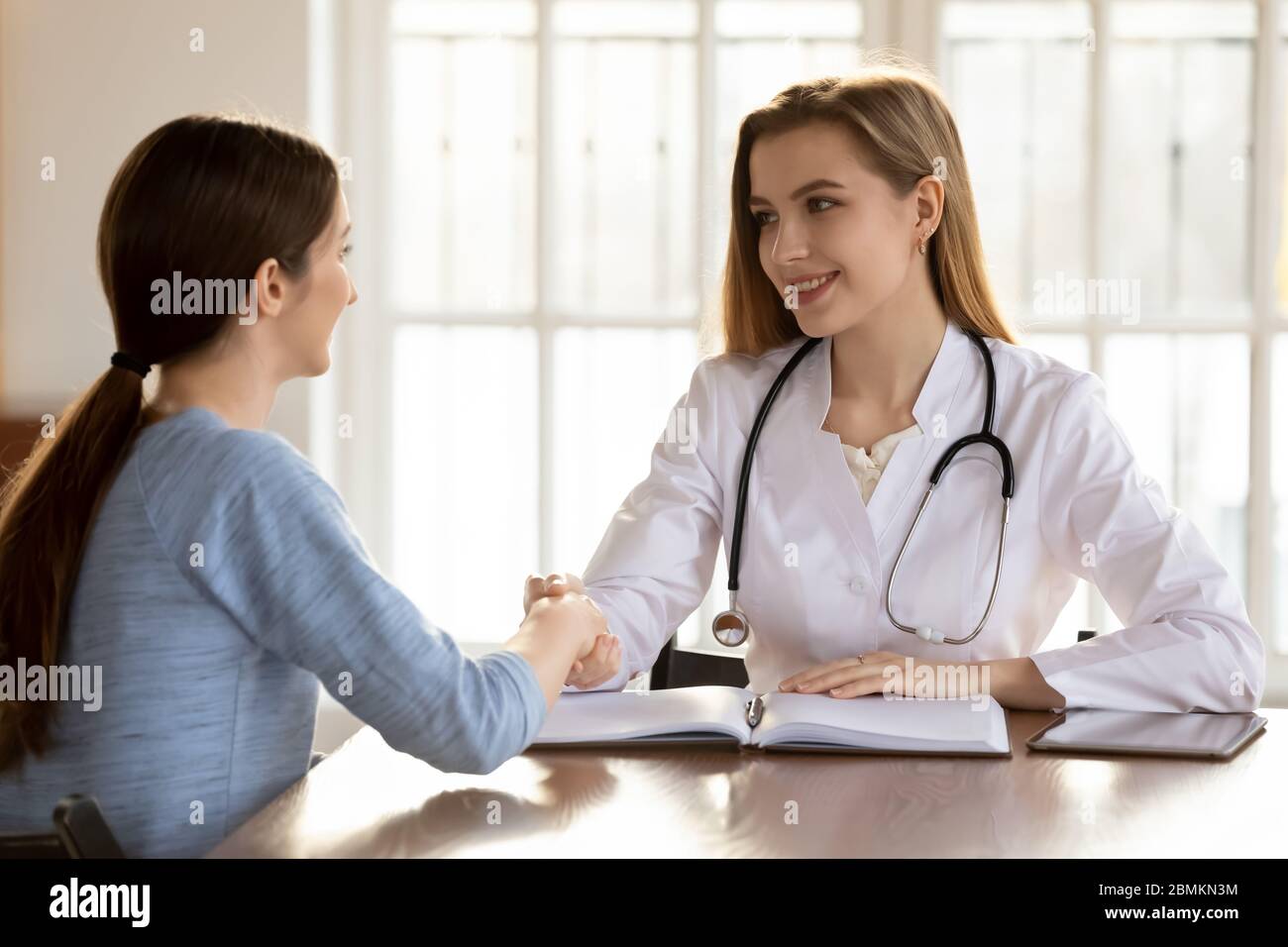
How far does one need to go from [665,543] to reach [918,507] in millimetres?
345

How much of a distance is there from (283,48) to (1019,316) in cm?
170

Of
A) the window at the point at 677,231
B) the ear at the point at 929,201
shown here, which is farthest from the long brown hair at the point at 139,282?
the window at the point at 677,231

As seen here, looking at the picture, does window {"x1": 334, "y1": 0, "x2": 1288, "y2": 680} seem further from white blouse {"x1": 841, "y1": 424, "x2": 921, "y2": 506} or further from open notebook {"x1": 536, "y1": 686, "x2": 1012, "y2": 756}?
open notebook {"x1": 536, "y1": 686, "x2": 1012, "y2": 756}

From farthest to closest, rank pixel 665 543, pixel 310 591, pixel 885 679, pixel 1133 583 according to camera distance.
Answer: pixel 665 543, pixel 1133 583, pixel 885 679, pixel 310 591

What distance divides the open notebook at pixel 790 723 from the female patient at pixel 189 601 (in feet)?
0.52

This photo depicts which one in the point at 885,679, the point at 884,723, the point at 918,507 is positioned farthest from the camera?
the point at 918,507

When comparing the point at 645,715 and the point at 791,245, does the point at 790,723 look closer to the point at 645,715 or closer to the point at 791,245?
the point at 645,715

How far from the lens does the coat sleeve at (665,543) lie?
5.69 ft

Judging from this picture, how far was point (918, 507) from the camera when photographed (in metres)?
1.70

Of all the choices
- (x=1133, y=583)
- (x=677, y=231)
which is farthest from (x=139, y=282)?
(x=677, y=231)

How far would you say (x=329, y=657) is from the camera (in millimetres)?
1066

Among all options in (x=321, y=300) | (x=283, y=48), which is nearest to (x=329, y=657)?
(x=321, y=300)

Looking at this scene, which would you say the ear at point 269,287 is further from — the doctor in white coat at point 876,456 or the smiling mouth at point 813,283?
the smiling mouth at point 813,283
